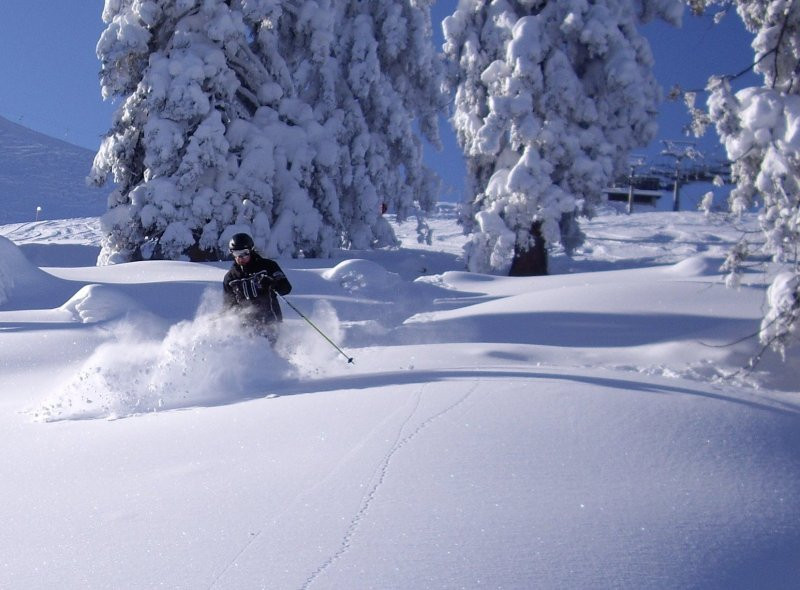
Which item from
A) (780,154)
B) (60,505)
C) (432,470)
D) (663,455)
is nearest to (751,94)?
(780,154)

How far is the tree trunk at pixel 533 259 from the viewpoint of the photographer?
21219mm

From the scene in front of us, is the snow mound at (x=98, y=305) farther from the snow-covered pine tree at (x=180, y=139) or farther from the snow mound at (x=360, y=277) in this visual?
the snow-covered pine tree at (x=180, y=139)

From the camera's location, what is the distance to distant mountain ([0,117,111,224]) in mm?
57375

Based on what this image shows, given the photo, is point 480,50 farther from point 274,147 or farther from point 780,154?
point 780,154

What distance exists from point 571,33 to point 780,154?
1480 cm

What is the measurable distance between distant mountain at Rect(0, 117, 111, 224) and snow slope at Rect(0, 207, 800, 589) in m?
51.8

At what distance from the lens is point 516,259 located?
21.8m

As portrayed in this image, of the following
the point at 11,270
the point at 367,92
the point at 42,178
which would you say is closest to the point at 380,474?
the point at 11,270

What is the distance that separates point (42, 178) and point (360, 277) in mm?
57885

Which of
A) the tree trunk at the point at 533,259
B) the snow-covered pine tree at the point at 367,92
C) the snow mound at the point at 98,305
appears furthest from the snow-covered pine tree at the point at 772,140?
the snow-covered pine tree at the point at 367,92

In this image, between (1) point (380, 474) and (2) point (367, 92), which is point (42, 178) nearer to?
(2) point (367, 92)

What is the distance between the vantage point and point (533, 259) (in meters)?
21.5

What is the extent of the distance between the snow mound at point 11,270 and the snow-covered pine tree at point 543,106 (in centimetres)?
1091

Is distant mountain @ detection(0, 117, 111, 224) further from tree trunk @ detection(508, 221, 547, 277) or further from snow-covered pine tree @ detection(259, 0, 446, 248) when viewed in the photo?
tree trunk @ detection(508, 221, 547, 277)
